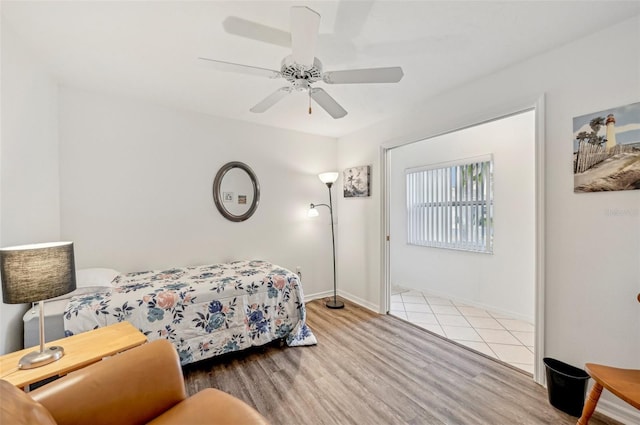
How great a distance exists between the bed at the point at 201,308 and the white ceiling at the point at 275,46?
1720 mm

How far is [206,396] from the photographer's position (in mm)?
1203

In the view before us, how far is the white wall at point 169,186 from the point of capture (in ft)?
7.97

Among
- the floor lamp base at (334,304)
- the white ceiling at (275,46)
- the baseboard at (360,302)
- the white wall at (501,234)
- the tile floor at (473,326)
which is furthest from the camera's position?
the floor lamp base at (334,304)

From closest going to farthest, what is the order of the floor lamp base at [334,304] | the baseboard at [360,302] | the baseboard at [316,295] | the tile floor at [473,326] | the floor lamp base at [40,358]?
1. the floor lamp base at [40,358]
2. the tile floor at [473,326]
3. the baseboard at [360,302]
4. the floor lamp base at [334,304]
5. the baseboard at [316,295]

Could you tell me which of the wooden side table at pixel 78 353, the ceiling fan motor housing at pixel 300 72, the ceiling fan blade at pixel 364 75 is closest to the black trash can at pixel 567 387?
the ceiling fan blade at pixel 364 75

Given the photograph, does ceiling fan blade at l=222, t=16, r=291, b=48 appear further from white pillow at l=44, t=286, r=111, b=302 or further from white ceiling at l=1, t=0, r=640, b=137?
white pillow at l=44, t=286, r=111, b=302

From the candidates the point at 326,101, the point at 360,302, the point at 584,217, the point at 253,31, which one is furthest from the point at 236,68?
the point at 360,302

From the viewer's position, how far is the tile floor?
240 centimetres

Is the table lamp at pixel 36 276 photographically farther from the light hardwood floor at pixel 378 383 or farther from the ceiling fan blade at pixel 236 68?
the ceiling fan blade at pixel 236 68

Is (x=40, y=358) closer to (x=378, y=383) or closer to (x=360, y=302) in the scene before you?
(x=378, y=383)

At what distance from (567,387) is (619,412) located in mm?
300

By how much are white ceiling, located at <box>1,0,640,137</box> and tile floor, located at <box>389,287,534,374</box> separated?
7.66 ft

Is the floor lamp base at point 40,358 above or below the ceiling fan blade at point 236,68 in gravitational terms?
below

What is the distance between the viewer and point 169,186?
2.81 m
